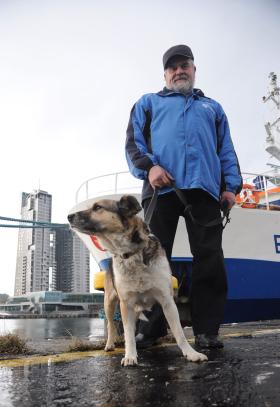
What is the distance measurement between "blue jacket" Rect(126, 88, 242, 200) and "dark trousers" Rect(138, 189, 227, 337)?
0.13 metres

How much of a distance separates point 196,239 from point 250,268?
4.31 metres

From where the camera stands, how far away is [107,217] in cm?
264

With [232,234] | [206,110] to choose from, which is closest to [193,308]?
[206,110]

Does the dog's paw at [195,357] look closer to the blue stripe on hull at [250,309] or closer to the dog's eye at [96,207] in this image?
the dog's eye at [96,207]

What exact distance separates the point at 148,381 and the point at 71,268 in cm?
5641

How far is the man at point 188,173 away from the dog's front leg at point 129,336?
0.62 m

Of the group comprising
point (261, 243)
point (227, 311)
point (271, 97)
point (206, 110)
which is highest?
point (271, 97)

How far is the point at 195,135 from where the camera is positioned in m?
3.11

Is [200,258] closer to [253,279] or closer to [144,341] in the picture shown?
[144,341]

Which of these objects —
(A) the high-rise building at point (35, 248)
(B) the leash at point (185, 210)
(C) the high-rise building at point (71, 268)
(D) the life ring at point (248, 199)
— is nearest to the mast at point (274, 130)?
(D) the life ring at point (248, 199)

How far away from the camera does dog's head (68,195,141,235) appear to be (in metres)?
2.62

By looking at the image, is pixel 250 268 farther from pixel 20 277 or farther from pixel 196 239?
pixel 20 277

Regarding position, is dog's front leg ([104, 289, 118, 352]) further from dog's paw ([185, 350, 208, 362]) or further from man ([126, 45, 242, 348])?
dog's paw ([185, 350, 208, 362])

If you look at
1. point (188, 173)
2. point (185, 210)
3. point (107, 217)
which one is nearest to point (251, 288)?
point (185, 210)
